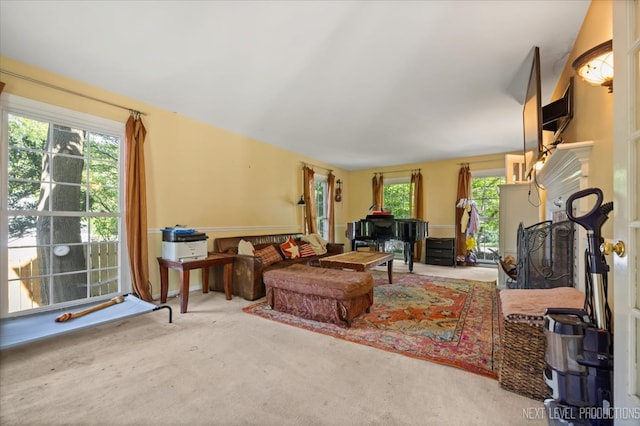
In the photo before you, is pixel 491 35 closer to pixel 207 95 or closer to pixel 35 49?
pixel 207 95

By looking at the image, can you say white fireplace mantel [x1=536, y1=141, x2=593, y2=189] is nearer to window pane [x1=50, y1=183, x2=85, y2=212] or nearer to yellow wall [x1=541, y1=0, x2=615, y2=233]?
yellow wall [x1=541, y1=0, x2=615, y2=233]

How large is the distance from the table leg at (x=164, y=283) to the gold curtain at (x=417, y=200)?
528 centimetres

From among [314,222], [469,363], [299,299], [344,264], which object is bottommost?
[469,363]

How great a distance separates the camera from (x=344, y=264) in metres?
3.45

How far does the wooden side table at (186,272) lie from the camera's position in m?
2.85

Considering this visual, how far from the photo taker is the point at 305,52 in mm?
2279

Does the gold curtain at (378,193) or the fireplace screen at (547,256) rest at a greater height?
the gold curtain at (378,193)

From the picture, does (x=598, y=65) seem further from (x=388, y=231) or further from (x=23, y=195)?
(x=23, y=195)

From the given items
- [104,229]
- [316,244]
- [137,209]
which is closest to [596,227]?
[137,209]

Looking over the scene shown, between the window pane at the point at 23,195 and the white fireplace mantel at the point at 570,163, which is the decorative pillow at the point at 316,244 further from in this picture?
the window pane at the point at 23,195

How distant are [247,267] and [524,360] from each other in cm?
281

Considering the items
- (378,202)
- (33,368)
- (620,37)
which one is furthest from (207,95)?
(378,202)

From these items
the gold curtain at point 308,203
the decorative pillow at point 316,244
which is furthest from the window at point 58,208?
the gold curtain at point 308,203

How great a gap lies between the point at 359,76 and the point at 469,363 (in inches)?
105
